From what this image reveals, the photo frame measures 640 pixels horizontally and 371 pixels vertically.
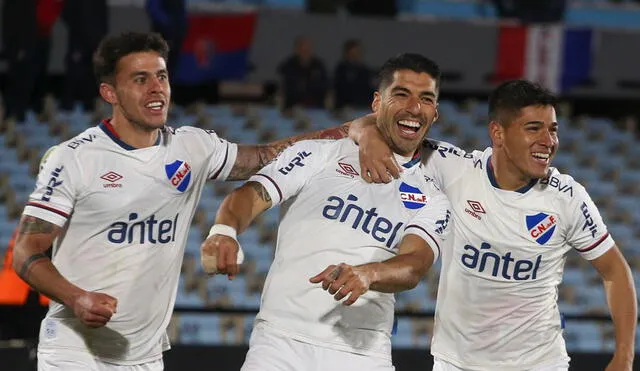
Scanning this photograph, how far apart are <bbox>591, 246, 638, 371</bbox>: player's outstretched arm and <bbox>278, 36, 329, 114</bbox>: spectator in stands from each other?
285 inches

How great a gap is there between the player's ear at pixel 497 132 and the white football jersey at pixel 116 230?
138 cm

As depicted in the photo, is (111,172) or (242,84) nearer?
(111,172)

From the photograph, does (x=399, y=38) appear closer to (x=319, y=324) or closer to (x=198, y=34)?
(x=198, y=34)

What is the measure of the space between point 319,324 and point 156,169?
870 mm

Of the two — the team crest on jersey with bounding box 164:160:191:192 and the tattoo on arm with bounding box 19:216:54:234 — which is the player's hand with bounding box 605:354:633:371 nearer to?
the team crest on jersey with bounding box 164:160:191:192

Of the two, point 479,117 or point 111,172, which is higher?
point 479,117

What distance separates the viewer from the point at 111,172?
4.73m

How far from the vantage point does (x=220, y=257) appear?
407cm

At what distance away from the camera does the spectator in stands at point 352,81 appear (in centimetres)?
1262

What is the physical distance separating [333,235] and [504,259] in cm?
101

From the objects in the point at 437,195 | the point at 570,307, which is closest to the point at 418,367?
the point at 437,195

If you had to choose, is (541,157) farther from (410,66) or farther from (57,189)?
(57,189)

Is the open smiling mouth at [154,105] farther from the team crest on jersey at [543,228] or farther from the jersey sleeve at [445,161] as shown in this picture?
the team crest on jersey at [543,228]

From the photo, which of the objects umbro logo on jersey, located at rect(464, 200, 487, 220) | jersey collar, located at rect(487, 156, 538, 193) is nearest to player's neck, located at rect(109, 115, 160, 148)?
umbro logo on jersey, located at rect(464, 200, 487, 220)
